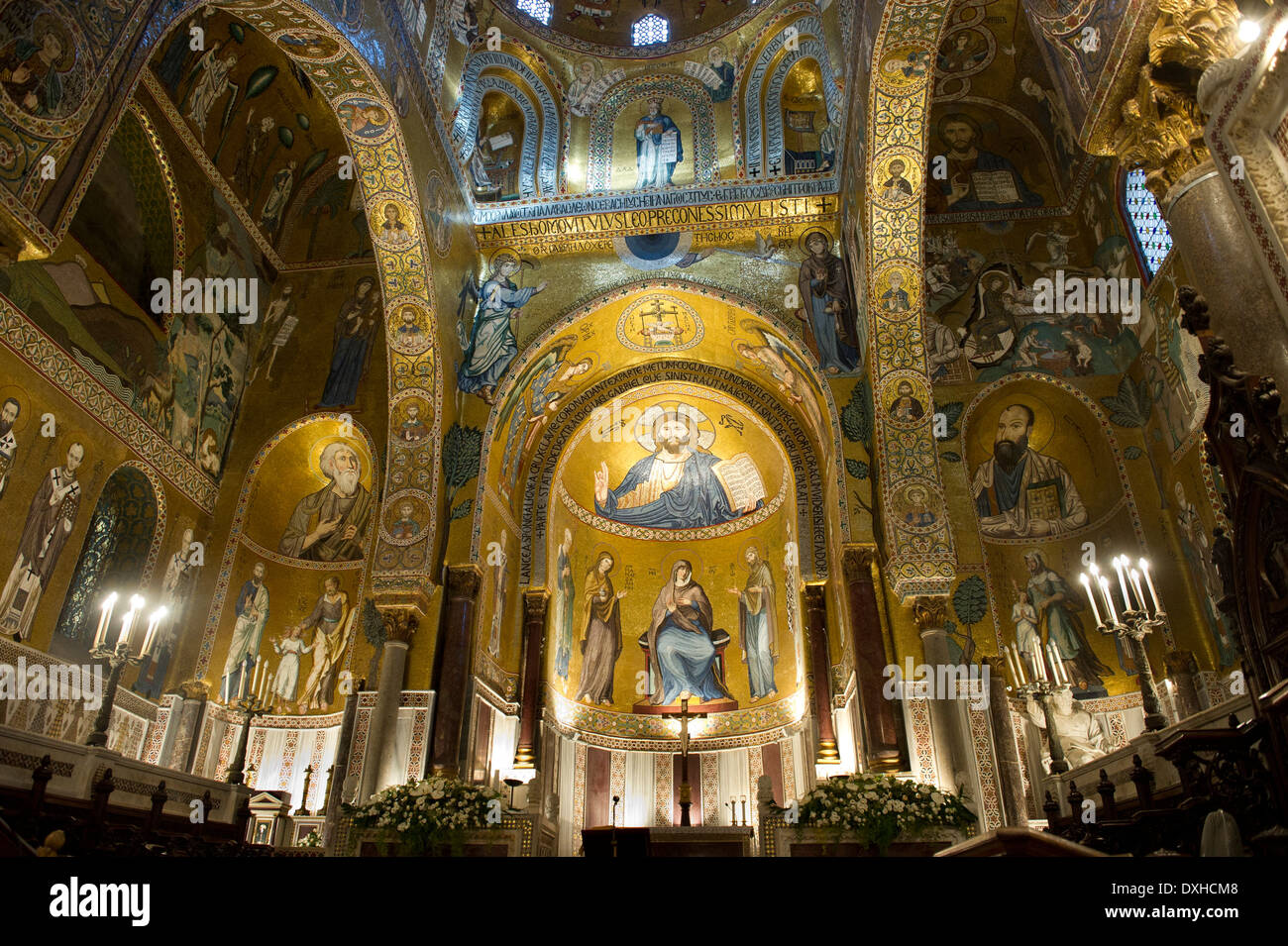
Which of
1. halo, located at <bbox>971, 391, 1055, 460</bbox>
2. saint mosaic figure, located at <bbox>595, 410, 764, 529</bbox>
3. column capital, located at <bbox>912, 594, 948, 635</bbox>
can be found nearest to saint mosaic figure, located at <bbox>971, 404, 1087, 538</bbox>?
halo, located at <bbox>971, 391, 1055, 460</bbox>

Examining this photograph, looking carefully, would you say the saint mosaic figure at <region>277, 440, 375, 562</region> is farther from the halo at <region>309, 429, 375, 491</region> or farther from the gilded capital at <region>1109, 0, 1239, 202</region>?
the gilded capital at <region>1109, 0, 1239, 202</region>

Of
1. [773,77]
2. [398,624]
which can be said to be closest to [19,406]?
[398,624]

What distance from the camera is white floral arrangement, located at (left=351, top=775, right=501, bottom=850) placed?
9332 mm

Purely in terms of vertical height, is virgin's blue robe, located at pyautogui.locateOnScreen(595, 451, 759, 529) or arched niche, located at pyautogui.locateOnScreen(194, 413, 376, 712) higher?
virgin's blue robe, located at pyautogui.locateOnScreen(595, 451, 759, 529)

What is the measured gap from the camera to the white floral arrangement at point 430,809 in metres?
9.33

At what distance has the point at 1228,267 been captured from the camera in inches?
187

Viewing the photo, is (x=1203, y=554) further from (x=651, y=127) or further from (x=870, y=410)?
(x=651, y=127)

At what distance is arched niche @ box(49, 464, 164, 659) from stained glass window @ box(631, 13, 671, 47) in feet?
40.2

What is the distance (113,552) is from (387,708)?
179 inches

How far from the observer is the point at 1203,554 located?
10.6 meters

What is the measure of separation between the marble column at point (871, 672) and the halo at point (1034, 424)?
3.10 meters

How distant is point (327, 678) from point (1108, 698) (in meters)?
11.6

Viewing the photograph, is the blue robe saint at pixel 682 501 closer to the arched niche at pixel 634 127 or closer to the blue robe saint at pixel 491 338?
the blue robe saint at pixel 491 338
